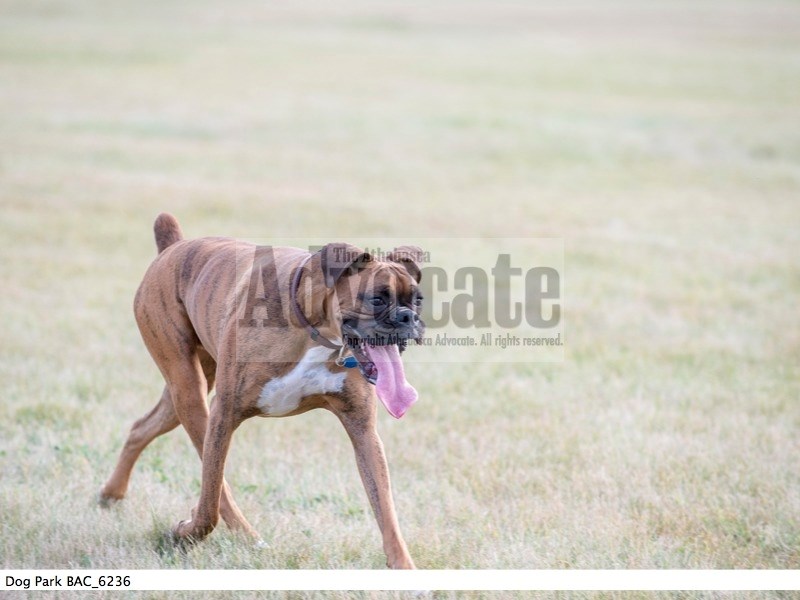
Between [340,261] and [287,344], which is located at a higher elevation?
[340,261]

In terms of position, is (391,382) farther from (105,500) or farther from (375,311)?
(105,500)

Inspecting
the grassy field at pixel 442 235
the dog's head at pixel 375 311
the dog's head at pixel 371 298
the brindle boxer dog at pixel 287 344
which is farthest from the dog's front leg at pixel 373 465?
the dog's head at pixel 371 298

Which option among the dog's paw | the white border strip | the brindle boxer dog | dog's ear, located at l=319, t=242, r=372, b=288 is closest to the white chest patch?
the brindle boxer dog

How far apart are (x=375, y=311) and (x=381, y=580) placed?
1.36m

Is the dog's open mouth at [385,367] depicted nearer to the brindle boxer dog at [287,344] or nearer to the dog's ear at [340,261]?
the brindle boxer dog at [287,344]

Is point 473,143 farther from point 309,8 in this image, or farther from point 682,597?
point 309,8

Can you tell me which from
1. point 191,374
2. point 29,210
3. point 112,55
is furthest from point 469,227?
point 112,55

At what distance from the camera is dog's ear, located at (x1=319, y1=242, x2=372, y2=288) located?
201 inches

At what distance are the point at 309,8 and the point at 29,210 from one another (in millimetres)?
58329

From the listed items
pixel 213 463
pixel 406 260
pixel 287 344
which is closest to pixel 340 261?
pixel 406 260

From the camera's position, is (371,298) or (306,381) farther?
(306,381)

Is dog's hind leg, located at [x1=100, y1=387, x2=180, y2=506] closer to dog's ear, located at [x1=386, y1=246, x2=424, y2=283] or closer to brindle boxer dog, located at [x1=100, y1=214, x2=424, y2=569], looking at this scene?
brindle boxer dog, located at [x1=100, y1=214, x2=424, y2=569]

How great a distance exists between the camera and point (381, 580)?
516 cm

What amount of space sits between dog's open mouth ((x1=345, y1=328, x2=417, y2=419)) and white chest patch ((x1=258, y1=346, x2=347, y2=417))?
0.22 meters
